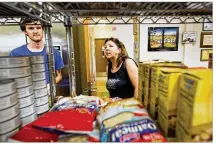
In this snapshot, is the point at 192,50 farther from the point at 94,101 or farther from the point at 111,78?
the point at 94,101

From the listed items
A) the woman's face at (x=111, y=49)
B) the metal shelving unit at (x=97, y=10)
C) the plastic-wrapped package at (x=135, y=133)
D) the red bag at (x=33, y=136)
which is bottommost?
the red bag at (x=33, y=136)

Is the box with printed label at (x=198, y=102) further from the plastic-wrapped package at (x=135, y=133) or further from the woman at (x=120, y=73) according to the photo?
the woman at (x=120, y=73)

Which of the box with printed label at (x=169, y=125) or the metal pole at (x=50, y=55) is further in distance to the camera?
the metal pole at (x=50, y=55)

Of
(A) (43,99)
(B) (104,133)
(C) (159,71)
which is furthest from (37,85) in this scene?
(C) (159,71)

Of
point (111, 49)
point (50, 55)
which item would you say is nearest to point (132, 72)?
point (111, 49)

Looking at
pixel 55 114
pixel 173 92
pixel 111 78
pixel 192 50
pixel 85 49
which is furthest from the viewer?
pixel 192 50

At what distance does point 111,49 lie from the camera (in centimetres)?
165

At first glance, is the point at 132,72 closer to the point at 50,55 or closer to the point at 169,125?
the point at 50,55

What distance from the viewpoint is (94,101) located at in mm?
775

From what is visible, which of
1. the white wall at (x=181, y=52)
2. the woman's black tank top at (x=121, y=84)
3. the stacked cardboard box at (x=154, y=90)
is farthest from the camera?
the white wall at (x=181, y=52)

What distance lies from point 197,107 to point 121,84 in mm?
1117

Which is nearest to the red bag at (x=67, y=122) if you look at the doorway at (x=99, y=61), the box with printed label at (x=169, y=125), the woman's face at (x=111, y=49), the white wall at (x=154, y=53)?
the box with printed label at (x=169, y=125)

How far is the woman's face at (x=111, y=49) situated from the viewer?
1640 millimetres

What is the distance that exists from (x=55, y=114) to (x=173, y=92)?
1.34 ft
